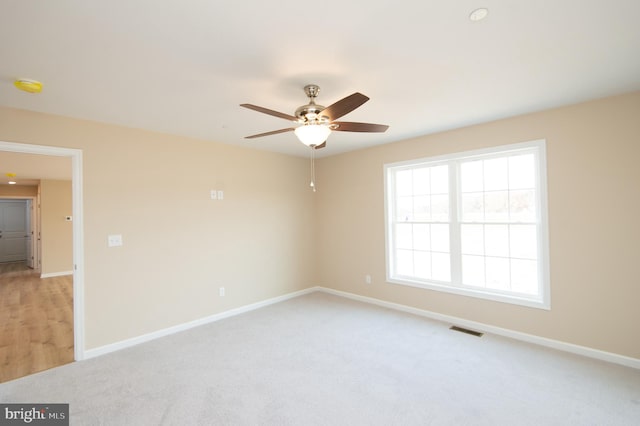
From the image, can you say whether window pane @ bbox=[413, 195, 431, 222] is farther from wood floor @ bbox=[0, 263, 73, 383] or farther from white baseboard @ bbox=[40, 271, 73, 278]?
white baseboard @ bbox=[40, 271, 73, 278]

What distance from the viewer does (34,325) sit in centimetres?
408

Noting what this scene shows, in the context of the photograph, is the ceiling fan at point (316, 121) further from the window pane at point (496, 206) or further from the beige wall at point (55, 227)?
the beige wall at point (55, 227)

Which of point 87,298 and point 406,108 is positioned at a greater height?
point 406,108

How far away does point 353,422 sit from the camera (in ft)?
6.86

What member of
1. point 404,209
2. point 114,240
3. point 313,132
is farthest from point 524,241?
point 114,240

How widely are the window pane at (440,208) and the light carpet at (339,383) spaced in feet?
4.90

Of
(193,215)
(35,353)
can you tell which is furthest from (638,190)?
(35,353)

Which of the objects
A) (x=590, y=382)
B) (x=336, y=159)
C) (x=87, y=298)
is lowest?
(x=590, y=382)

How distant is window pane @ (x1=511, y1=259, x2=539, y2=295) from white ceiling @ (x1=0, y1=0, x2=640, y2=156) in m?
1.76

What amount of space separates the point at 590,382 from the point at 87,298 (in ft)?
16.1

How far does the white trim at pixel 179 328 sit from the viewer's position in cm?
323

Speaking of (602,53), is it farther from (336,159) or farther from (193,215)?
(193,215)

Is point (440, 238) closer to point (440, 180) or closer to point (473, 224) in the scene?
point (473, 224)

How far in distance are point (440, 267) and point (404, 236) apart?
70 cm
